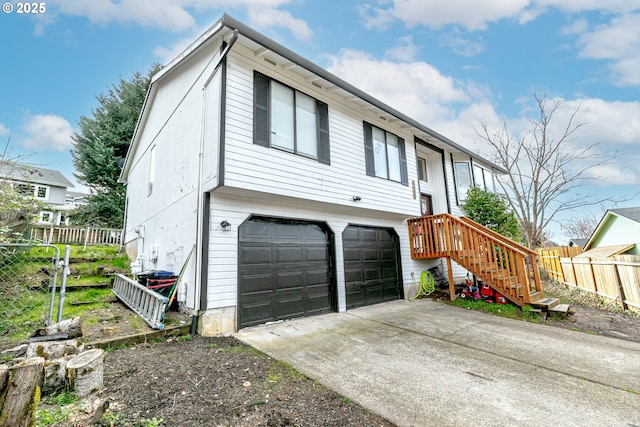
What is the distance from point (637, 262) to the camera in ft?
21.5

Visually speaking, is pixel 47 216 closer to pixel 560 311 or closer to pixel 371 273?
pixel 371 273

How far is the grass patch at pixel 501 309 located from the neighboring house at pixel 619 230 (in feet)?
30.4

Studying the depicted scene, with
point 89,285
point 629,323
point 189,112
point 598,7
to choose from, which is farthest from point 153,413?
point 598,7

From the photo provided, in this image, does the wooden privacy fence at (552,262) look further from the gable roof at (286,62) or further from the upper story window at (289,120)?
the upper story window at (289,120)

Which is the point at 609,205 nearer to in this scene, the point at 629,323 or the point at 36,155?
the point at 629,323

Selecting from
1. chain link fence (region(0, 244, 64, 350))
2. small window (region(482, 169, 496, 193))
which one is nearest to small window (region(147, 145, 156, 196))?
chain link fence (region(0, 244, 64, 350))

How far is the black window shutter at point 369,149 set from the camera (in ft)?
25.2

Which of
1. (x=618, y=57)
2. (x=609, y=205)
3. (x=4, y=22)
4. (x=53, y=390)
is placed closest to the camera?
(x=53, y=390)

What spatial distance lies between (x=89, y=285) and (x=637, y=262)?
47.6 ft

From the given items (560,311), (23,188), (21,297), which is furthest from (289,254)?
(23,188)

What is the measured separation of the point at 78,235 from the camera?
12898 millimetres

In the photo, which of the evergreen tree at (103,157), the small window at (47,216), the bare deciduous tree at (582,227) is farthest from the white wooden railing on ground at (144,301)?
the bare deciduous tree at (582,227)

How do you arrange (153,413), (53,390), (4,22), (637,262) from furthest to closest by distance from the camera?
1. (4,22)
2. (637,262)
3. (53,390)
4. (153,413)

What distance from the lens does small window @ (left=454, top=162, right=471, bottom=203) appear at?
11.6 metres
